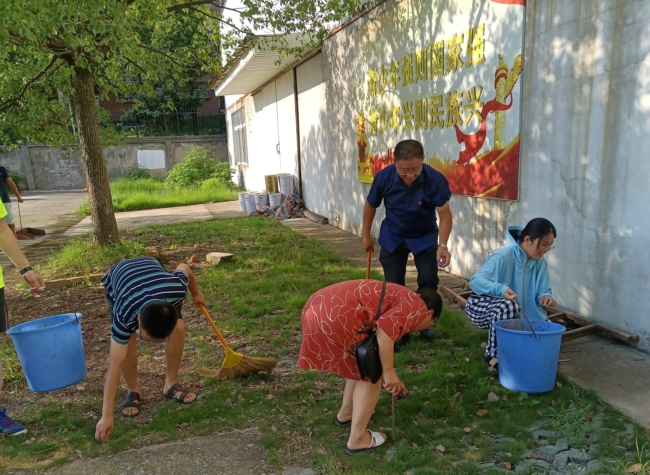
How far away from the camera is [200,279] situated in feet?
20.9

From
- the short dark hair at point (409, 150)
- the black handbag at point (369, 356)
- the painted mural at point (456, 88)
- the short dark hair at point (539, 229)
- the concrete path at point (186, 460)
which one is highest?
the painted mural at point (456, 88)

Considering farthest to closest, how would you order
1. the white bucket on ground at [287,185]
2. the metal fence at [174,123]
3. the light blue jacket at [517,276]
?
the metal fence at [174,123] → the white bucket on ground at [287,185] → the light blue jacket at [517,276]

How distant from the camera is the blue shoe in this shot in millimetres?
3061

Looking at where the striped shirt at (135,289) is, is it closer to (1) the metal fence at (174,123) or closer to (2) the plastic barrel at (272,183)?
(2) the plastic barrel at (272,183)

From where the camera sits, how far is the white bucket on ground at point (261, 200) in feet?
40.5

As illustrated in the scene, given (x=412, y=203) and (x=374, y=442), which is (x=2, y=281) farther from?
(x=412, y=203)

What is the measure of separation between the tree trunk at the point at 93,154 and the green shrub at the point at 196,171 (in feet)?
38.0

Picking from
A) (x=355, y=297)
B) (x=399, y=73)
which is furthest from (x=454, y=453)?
(x=399, y=73)

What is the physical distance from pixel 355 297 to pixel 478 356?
5.51 ft

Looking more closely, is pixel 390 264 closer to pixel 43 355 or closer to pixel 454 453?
pixel 454 453

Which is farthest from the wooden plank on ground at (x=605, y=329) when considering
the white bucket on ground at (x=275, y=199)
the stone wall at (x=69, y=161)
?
the stone wall at (x=69, y=161)

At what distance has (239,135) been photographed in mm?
19562

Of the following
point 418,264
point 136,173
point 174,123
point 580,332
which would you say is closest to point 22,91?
point 418,264

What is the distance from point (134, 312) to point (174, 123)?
29012 mm
